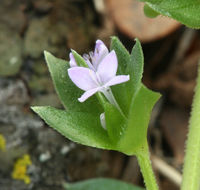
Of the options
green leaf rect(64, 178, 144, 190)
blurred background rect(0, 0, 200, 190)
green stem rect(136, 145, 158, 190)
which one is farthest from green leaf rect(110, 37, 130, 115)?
blurred background rect(0, 0, 200, 190)

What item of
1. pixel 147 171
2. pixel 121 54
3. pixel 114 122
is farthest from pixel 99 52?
pixel 147 171

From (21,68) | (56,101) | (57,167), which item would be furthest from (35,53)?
(57,167)

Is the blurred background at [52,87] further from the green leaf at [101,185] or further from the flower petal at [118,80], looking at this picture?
the flower petal at [118,80]

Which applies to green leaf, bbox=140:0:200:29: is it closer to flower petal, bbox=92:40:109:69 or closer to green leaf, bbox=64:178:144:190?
flower petal, bbox=92:40:109:69

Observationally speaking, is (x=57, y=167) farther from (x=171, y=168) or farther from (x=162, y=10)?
(x=162, y=10)

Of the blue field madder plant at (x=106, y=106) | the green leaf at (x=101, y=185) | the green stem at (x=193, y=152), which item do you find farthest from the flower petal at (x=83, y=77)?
the green leaf at (x=101, y=185)

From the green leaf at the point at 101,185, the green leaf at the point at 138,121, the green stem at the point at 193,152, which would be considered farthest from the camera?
the green leaf at the point at 101,185
